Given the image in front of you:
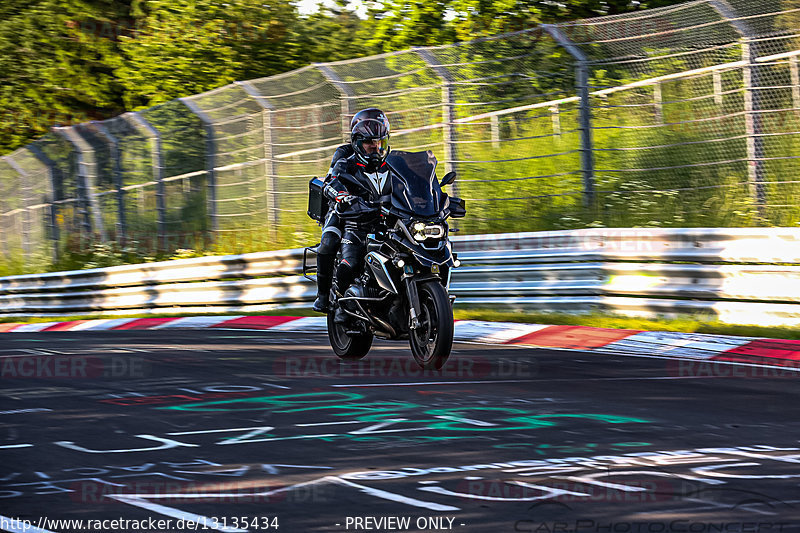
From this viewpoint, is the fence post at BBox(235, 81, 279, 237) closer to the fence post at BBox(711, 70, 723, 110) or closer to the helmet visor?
the fence post at BBox(711, 70, 723, 110)

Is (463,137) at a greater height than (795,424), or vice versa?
(463,137)

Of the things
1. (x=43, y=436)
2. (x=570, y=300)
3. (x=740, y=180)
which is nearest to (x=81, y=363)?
(x=43, y=436)

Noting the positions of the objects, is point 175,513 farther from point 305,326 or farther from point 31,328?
point 31,328

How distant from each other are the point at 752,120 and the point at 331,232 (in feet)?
15.3

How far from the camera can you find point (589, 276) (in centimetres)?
1230

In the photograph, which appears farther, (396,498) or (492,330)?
Answer: (492,330)

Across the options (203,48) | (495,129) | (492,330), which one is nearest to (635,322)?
(492,330)

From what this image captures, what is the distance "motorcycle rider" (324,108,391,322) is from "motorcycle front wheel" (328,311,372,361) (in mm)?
248

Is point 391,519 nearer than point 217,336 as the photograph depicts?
Yes

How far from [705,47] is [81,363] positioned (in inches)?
277

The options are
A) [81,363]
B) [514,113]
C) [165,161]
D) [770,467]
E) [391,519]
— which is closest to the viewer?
[391,519]

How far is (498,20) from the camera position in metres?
21.4

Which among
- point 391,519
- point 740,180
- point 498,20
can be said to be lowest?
point 391,519

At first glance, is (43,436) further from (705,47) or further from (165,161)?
(165,161)
